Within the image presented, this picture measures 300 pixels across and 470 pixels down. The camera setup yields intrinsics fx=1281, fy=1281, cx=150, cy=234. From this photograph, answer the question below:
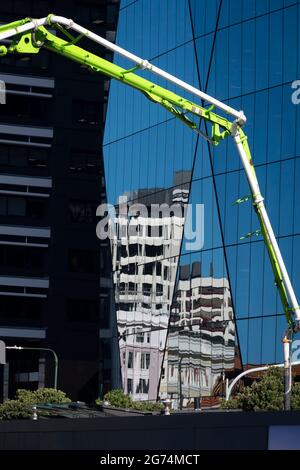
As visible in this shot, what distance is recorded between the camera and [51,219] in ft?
470

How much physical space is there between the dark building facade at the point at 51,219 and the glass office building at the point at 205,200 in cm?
3258

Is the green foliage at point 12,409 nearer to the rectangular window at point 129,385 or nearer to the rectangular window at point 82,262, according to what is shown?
the rectangular window at point 129,385

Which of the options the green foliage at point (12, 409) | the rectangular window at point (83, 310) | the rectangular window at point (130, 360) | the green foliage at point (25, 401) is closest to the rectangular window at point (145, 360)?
the rectangular window at point (130, 360)

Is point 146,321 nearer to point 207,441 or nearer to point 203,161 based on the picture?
point 203,161

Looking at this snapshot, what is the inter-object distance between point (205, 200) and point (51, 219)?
1998 inches

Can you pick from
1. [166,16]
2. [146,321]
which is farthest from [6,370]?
[166,16]

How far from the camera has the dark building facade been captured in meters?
140

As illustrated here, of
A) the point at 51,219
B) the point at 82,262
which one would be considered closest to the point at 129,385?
the point at 82,262

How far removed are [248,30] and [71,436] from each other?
56504mm

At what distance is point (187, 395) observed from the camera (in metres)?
95.8
